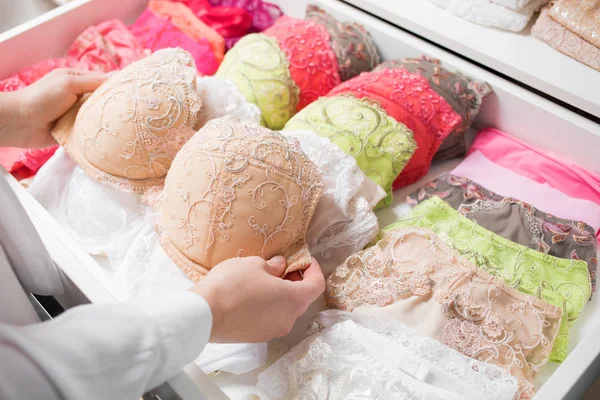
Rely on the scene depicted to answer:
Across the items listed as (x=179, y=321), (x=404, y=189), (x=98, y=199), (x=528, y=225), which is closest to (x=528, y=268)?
(x=528, y=225)

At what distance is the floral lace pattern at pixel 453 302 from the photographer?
905 millimetres

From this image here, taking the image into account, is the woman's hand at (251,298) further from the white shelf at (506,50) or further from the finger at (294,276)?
the white shelf at (506,50)

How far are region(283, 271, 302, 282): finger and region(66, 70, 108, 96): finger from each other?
1.82 ft

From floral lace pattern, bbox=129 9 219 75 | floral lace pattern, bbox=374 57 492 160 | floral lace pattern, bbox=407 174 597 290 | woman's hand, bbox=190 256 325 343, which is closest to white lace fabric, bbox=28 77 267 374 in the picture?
woman's hand, bbox=190 256 325 343

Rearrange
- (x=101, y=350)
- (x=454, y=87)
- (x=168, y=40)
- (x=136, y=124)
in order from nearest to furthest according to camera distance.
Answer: (x=101, y=350) < (x=136, y=124) < (x=454, y=87) < (x=168, y=40)

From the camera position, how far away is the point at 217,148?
90cm

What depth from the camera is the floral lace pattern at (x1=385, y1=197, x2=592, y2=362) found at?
38.7 inches

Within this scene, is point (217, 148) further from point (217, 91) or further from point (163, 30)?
point (163, 30)

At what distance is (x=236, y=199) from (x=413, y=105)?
503mm

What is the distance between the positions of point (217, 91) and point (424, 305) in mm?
595

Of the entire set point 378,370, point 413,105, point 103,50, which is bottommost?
point 378,370

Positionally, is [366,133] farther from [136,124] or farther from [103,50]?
[103,50]

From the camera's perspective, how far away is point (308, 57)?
1277 mm

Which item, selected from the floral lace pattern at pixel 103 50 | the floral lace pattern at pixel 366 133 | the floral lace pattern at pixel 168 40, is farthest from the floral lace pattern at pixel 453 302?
the floral lace pattern at pixel 103 50
